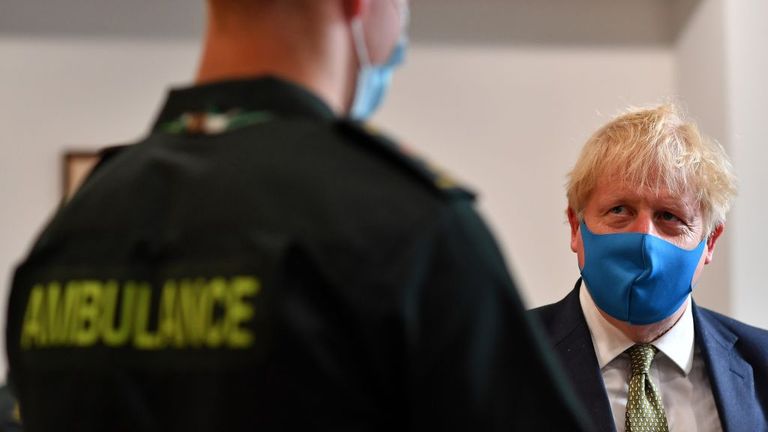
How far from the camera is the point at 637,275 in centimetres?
184

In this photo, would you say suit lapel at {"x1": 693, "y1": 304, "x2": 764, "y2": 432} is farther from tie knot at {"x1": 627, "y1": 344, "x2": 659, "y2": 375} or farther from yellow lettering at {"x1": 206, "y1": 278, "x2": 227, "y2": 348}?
yellow lettering at {"x1": 206, "y1": 278, "x2": 227, "y2": 348}

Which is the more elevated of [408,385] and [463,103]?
[463,103]

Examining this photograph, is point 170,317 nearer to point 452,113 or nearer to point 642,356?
point 642,356

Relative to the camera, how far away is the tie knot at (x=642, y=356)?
1847 mm

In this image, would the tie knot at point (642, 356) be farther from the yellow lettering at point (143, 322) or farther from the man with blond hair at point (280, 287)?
the yellow lettering at point (143, 322)

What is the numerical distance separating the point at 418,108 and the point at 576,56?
27.6 inches

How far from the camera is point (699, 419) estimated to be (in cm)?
182

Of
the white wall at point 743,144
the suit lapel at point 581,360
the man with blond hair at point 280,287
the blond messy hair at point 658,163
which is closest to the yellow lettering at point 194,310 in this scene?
the man with blond hair at point 280,287

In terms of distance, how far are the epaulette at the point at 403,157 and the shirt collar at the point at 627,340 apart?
47.3 inches

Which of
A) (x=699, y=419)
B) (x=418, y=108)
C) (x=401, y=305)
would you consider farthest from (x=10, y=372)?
(x=418, y=108)

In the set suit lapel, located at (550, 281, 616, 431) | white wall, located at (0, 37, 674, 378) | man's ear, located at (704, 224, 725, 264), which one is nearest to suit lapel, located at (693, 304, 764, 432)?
man's ear, located at (704, 224, 725, 264)

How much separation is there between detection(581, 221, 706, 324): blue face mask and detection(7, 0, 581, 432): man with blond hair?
3.66 feet

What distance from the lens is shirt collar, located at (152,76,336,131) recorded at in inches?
32.6

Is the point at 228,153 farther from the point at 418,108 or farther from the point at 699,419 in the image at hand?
the point at 418,108
